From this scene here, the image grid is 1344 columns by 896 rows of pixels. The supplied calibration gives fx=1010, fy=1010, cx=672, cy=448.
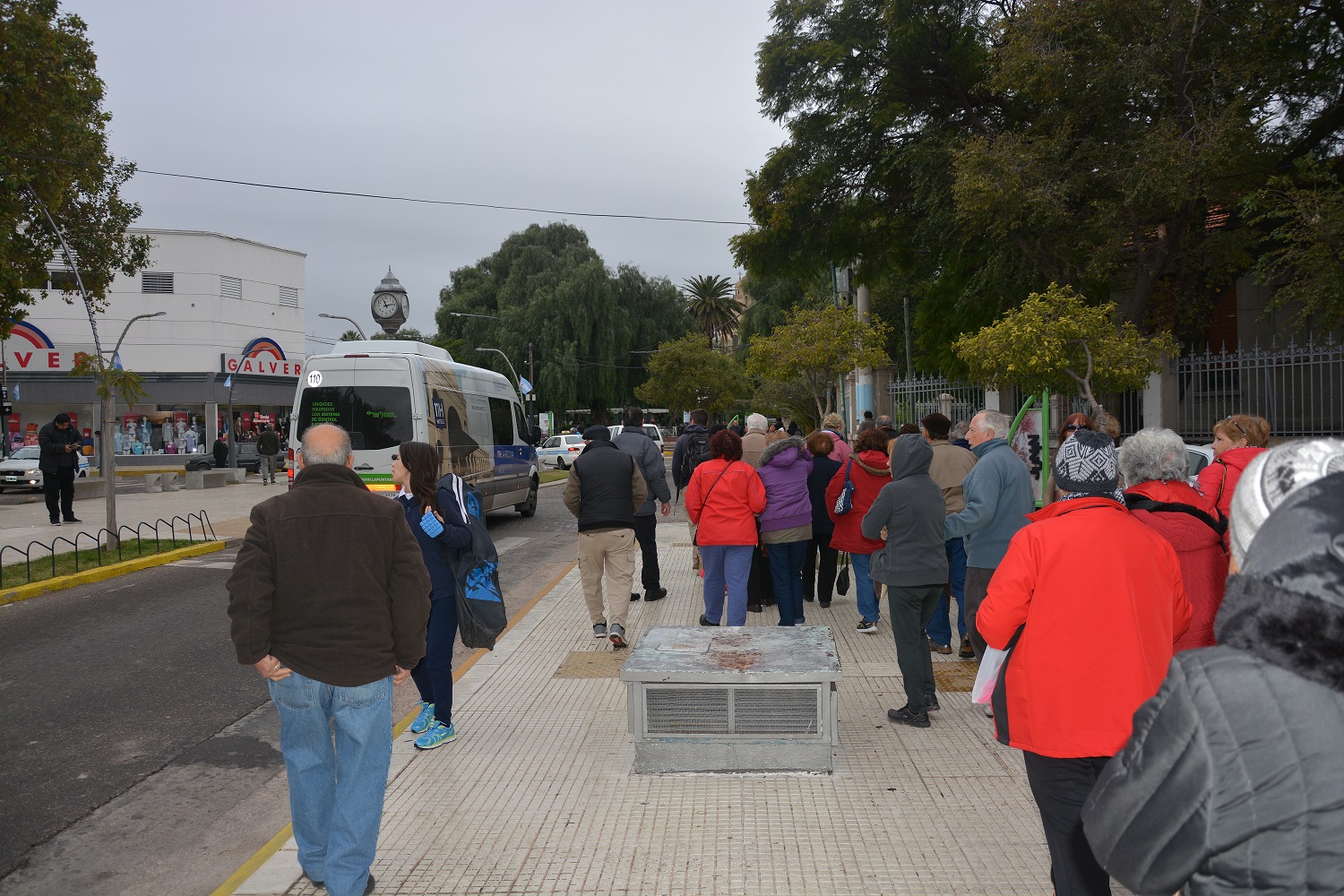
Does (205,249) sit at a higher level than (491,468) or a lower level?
higher

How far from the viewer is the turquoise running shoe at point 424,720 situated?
5.66 metres

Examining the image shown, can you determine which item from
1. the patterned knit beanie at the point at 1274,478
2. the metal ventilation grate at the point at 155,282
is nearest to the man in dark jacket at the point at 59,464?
the patterned knit beanie at the point at 1274,478

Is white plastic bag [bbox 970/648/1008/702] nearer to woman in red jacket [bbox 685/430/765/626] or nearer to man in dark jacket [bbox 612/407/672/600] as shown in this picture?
woman in red jacket [bbox 685/430/765/626]

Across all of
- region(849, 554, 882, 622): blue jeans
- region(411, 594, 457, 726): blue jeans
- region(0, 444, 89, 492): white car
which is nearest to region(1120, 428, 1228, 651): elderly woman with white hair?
region(411, 594, 457, 726): blue jeans

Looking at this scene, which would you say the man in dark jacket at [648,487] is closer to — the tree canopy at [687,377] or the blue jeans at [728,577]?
the blue jeans at [728,577]

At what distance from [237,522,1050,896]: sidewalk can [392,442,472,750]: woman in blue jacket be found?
148 millimetres

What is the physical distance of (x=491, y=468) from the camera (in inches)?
633

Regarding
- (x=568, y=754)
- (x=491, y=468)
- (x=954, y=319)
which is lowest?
(x=568, y=754)

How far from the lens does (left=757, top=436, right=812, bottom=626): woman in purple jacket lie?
7891mm

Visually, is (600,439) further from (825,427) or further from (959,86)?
(959,86)

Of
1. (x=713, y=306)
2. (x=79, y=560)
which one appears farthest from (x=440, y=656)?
(x=713, y=306)

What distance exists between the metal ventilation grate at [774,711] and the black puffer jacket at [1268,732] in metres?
3.35

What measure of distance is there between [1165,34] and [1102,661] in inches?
563

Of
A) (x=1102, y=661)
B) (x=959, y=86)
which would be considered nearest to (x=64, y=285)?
(x=959, y=86)
